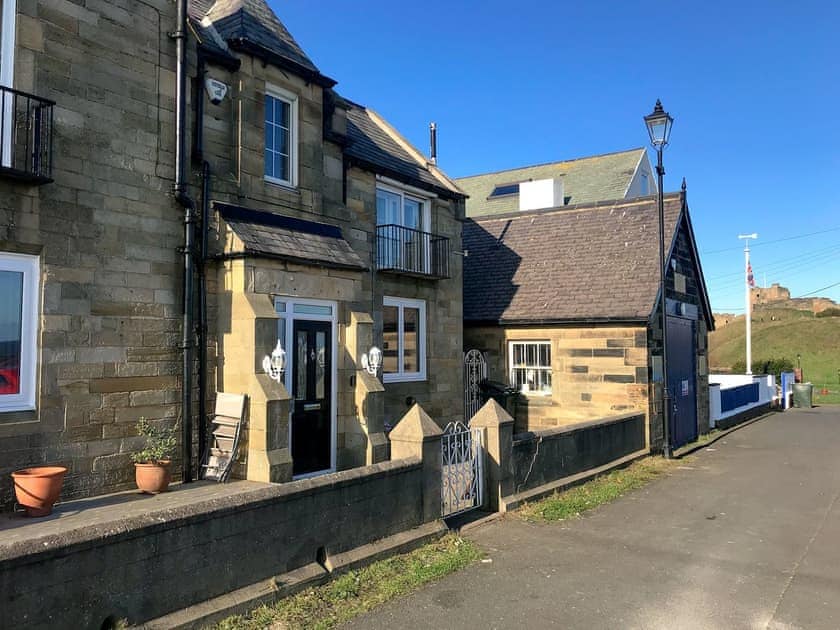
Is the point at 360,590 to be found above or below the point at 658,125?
below

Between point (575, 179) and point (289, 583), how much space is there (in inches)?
1043

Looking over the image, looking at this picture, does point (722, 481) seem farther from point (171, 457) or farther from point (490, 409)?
point (171, 457)

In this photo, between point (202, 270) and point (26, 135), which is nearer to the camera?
point (26, 135)

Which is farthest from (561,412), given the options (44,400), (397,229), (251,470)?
(44,400)

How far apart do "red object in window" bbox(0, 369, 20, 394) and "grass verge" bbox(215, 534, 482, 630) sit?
13.2 ft

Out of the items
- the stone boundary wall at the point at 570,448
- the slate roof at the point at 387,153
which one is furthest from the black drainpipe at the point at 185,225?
the stone boundary wall at the point at 570,448

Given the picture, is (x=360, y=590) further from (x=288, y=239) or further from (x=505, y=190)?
(x=505, y=190)

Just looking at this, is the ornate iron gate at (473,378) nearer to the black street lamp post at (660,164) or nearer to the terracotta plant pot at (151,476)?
the black street lamp post at (660,164)

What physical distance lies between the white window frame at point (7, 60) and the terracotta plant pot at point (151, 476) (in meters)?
3.75

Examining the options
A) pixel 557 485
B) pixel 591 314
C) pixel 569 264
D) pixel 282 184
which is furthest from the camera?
pixel 569 264

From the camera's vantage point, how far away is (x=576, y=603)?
5891mm

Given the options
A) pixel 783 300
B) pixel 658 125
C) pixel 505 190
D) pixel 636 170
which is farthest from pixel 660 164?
pixel 783 300

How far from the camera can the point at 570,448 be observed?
10.8m

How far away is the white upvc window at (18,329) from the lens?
7.28m
